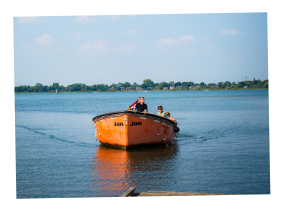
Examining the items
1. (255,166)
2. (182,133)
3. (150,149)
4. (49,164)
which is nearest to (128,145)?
(150,149)

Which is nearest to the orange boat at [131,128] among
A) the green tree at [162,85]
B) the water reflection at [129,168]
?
the water reflection at [129,168]

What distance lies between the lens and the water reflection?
689 cm

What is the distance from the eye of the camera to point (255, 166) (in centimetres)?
845

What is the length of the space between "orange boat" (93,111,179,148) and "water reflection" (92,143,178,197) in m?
0.30

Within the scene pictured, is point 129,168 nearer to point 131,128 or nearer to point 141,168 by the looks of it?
point 141,168

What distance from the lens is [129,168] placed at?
8.23m

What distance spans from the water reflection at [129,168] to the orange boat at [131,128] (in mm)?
296

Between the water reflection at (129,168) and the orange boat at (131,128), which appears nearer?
the water reflection at (129,168)

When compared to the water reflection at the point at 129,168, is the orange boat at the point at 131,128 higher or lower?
higher

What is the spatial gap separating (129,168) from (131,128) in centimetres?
199

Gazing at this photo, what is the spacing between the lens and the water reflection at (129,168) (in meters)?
6.89

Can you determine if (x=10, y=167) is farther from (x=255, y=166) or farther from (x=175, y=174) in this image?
(x=255, y=166)

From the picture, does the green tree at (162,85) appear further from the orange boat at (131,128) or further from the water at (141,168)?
the orange boat at (131,128)

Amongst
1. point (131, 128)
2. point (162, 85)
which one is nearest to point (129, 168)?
point (131, 128)
